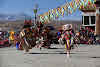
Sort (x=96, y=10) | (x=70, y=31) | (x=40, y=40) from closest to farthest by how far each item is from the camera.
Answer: (x=70, y=31), (x=40, y=40), (x=96, y=10)

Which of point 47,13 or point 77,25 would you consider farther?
point 77,25

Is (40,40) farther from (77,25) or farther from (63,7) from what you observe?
(77,25)

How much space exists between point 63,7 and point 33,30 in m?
2.37

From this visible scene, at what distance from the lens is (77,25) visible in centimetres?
4009

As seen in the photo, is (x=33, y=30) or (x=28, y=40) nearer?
(x=28, y=40)

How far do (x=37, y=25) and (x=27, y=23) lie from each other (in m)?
0.94

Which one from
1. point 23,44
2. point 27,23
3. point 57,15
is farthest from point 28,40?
point 57,15

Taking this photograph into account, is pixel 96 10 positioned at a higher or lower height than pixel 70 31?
higher

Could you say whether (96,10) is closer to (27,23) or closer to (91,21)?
(91,21)

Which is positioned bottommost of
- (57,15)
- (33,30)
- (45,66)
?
(45,66)

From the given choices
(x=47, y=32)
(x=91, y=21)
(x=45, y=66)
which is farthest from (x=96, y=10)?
(x=45, y=66)

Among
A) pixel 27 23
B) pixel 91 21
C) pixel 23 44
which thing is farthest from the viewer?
pixel 91 21

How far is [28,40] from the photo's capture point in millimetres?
14133

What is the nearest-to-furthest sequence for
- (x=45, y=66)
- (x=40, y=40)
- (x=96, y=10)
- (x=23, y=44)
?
(x=45, y=66)
(x=23, y=44)
(x=40, y=40)
(x=96, y=10)
